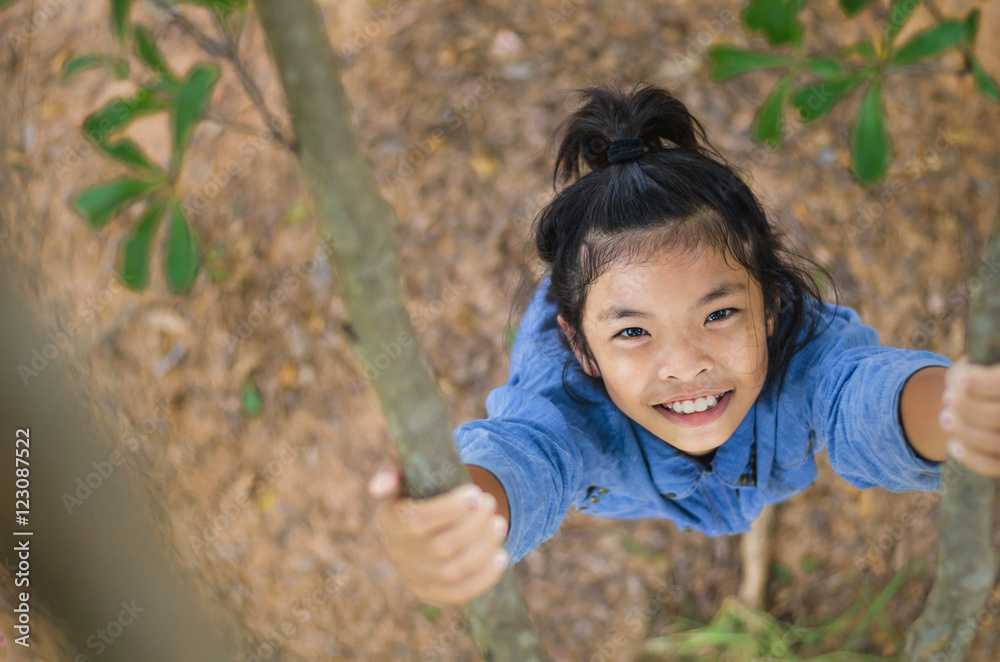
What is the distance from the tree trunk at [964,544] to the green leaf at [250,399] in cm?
199

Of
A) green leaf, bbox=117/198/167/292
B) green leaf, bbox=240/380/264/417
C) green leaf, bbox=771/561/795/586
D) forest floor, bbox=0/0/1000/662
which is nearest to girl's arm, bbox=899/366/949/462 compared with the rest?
green leaf, bbox=117/198/167/292

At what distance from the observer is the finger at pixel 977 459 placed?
0.67 m

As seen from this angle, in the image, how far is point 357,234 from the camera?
Result: 22.2 inches

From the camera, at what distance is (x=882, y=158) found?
1.28 m

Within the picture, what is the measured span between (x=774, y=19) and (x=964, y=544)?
0.87 metres

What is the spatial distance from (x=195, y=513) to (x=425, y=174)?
1.47 metres

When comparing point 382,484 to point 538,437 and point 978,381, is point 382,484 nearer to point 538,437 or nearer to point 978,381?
point 538,437

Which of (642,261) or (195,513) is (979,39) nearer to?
(642,261)

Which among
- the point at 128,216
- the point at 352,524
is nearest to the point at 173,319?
the point at 128,216

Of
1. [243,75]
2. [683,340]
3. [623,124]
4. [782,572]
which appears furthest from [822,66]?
[782,572]

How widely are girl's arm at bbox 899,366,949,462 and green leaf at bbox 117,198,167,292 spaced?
1.01 meters

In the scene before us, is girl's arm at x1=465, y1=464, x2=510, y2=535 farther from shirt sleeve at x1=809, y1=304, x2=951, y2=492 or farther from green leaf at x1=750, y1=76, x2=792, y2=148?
green leaf at x1=750, y1=76, x2=792, y2=148

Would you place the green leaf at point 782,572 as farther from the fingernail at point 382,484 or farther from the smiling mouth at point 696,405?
the fingernail at point 382,484

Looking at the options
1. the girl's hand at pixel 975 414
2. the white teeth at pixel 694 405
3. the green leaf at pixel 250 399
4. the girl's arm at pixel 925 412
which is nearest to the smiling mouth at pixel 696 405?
the white teeth at pixel 694 405
